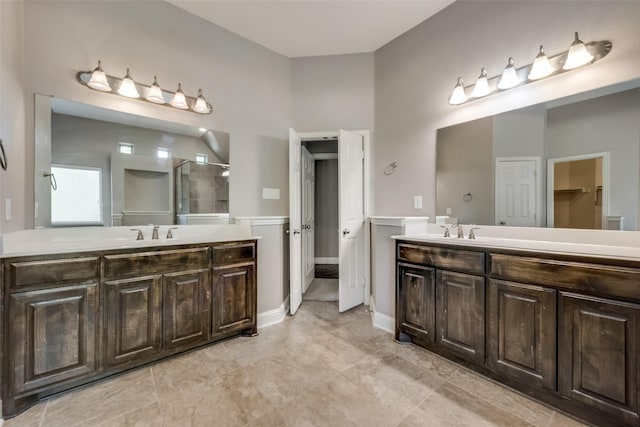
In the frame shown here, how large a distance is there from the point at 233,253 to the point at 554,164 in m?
2.56

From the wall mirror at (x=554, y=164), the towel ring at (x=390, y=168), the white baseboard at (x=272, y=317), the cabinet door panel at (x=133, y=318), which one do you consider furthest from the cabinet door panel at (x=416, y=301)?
the cabinet door panel at (x=133, y=318)

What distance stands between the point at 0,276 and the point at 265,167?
2.11 m

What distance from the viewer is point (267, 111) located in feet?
9.82

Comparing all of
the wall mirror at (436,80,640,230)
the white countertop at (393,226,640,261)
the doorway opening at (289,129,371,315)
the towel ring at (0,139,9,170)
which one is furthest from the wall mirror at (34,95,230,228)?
the wall mirror at (436,80,640,230)

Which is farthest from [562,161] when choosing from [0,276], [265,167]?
[0,276]

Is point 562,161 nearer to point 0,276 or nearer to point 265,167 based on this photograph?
point 265,167

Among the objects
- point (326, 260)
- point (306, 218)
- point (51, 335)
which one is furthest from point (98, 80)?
point (326, 260)

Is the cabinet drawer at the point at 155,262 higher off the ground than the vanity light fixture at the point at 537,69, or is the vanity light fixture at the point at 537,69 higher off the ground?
the vanity light fixture at the point at 537,69

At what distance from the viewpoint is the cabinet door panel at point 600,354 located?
125 centimetres

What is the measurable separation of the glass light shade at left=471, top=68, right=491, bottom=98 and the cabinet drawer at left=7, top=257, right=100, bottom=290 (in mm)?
3104

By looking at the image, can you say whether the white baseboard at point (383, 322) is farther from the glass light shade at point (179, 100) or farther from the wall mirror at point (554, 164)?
A: the glass light shade at point (179, 100)

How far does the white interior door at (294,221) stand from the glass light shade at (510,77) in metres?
1.92

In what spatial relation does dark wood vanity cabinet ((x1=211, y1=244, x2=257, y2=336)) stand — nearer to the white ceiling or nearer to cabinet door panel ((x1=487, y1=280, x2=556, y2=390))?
cabinet door panel ((x1=487, y1=280, x2=556, y2=390))

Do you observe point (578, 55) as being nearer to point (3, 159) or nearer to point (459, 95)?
point (459, 95)
